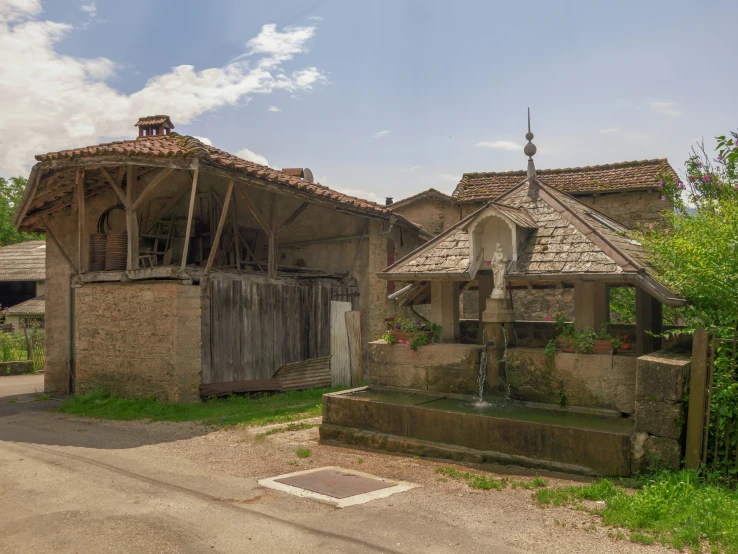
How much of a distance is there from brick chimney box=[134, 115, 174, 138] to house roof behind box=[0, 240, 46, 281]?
14.9 metres

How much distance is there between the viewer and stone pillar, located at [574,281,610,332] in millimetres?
7453

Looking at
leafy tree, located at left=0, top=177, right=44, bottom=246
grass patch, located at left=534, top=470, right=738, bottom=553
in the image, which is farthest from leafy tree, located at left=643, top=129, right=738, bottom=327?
leafy tree, located at left=0, top=177, right=44, bottom=246

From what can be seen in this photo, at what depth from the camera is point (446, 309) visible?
8586mm

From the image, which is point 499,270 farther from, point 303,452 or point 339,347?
point 339,347

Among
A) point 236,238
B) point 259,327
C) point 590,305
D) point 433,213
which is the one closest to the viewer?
point 590,305

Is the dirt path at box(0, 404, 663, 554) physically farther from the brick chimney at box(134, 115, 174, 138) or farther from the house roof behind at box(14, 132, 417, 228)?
the brick chimney at box(134, 115, 174, 138)

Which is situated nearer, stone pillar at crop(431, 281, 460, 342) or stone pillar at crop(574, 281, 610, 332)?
stone pillar at crop(574, 281, 610, 332)

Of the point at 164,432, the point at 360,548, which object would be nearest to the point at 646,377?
the point at 360,548

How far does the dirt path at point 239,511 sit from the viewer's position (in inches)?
178

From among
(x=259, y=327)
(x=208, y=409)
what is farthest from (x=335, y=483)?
(x=259, y=327)

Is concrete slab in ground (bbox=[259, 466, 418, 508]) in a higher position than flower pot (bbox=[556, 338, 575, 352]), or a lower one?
lower

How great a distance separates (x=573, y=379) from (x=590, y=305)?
3.23 ft

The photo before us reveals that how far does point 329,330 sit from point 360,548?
9966mm

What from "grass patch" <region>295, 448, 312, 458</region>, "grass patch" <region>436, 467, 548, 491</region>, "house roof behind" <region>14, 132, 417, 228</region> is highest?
"house roof behind" <region>14, 132, 417, 228</region>
